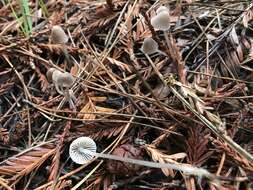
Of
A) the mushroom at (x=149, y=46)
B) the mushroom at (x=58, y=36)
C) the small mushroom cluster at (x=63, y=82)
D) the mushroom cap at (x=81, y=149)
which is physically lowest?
the mushroom cap at (x=81, y=149)

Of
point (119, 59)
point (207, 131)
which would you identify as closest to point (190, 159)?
point (207, 131)

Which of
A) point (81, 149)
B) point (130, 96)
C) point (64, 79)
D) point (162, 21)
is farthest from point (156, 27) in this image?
point (81, 149)

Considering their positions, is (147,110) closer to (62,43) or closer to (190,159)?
(190,159)

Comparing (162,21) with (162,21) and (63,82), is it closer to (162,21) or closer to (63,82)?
(162,21)

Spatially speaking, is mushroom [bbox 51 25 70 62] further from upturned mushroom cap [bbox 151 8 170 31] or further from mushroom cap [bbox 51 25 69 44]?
upturned mushroom cap [bbox 151 8 170 31]

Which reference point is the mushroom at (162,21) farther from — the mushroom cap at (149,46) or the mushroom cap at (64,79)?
the mushroom cap at (64,79)

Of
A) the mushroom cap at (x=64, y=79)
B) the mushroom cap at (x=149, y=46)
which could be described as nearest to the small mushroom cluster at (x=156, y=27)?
the mushroom cap at (x=149, y=46)
